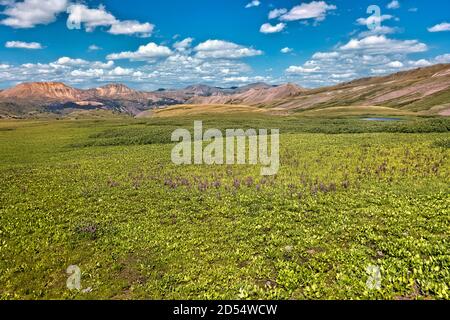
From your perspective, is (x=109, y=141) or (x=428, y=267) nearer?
(x=428, y=267)

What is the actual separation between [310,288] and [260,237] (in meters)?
5.39

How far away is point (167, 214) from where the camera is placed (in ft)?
73.7

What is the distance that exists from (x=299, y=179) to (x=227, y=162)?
1203cm

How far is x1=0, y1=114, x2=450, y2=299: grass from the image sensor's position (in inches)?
528

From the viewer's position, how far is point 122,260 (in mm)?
16297

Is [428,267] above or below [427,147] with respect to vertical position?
below

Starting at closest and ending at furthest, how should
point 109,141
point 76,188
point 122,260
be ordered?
point 122,260, point 76,188, point 109,141

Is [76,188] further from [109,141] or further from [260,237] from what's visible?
[109,141]

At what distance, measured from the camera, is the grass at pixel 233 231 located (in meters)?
13.4

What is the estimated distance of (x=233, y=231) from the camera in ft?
63.1

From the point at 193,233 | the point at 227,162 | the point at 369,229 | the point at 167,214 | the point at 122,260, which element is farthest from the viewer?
the point at 227,162
